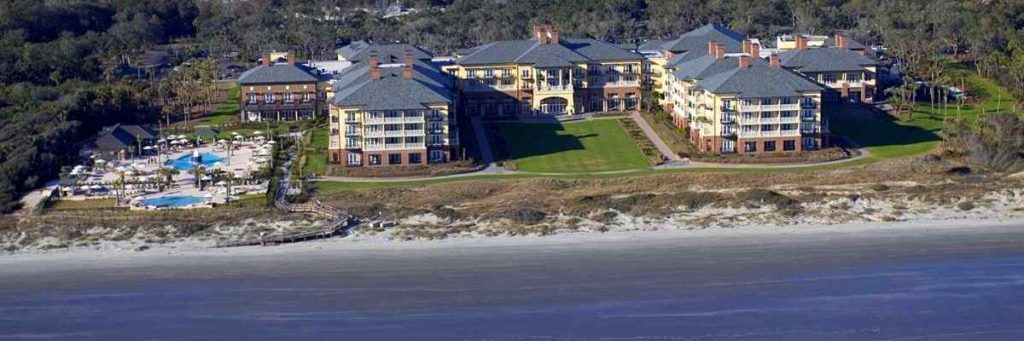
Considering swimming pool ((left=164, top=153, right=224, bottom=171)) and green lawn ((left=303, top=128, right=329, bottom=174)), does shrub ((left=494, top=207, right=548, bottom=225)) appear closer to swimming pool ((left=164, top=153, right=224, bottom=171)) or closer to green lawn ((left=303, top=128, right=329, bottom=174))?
green lawn ((left=303, top=128, right=329, bottom=174))

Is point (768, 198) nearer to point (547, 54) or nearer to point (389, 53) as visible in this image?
point (547, 54)

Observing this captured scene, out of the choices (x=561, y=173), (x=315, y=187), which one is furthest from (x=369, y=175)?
(x=561, y=173)

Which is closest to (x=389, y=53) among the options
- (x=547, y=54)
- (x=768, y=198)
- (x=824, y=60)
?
(x=547, y=54)

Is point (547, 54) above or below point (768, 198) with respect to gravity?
above

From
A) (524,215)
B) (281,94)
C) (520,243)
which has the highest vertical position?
(281,94)

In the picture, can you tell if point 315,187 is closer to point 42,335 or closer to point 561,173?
point 561,173

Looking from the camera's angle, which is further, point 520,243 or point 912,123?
point 912,123

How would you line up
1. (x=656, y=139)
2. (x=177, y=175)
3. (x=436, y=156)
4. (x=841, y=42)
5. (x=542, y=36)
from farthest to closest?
1. (x=841, y=42)
2. (x=542, y=36)
3. (x=656, y=139)
4. (x=436, y=156)
5. (x=177, y=175)
